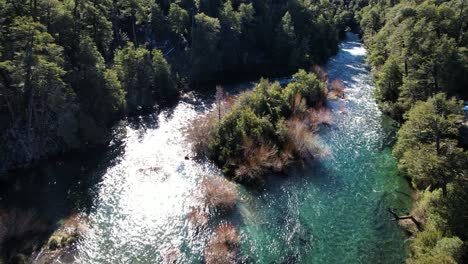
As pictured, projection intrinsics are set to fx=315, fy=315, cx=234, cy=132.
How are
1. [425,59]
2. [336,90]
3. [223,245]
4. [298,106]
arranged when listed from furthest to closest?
[336,90], [298,106], [425,59], [223,245]

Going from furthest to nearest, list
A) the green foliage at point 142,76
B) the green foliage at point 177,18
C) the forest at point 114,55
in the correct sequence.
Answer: the green foliage at point 177,18, the green foliage at point 142,76, the forest at point 114,55

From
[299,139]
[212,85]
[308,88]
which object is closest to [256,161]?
[299,139]

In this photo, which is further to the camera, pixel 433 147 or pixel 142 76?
pixel 142 76

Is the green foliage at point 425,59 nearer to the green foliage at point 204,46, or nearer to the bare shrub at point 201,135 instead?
the bare shrub at point 201,135

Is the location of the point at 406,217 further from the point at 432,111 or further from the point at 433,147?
the point at 432,111

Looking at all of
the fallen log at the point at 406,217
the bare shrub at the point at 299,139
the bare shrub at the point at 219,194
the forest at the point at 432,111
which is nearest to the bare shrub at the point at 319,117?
the bare shrub at the point at 299,139

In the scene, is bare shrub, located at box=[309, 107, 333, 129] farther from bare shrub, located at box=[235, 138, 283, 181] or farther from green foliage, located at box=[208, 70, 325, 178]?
bare shrub, located at box=[235, 138, 283, 181]

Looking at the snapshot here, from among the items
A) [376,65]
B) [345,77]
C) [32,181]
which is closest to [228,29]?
[345,77]
